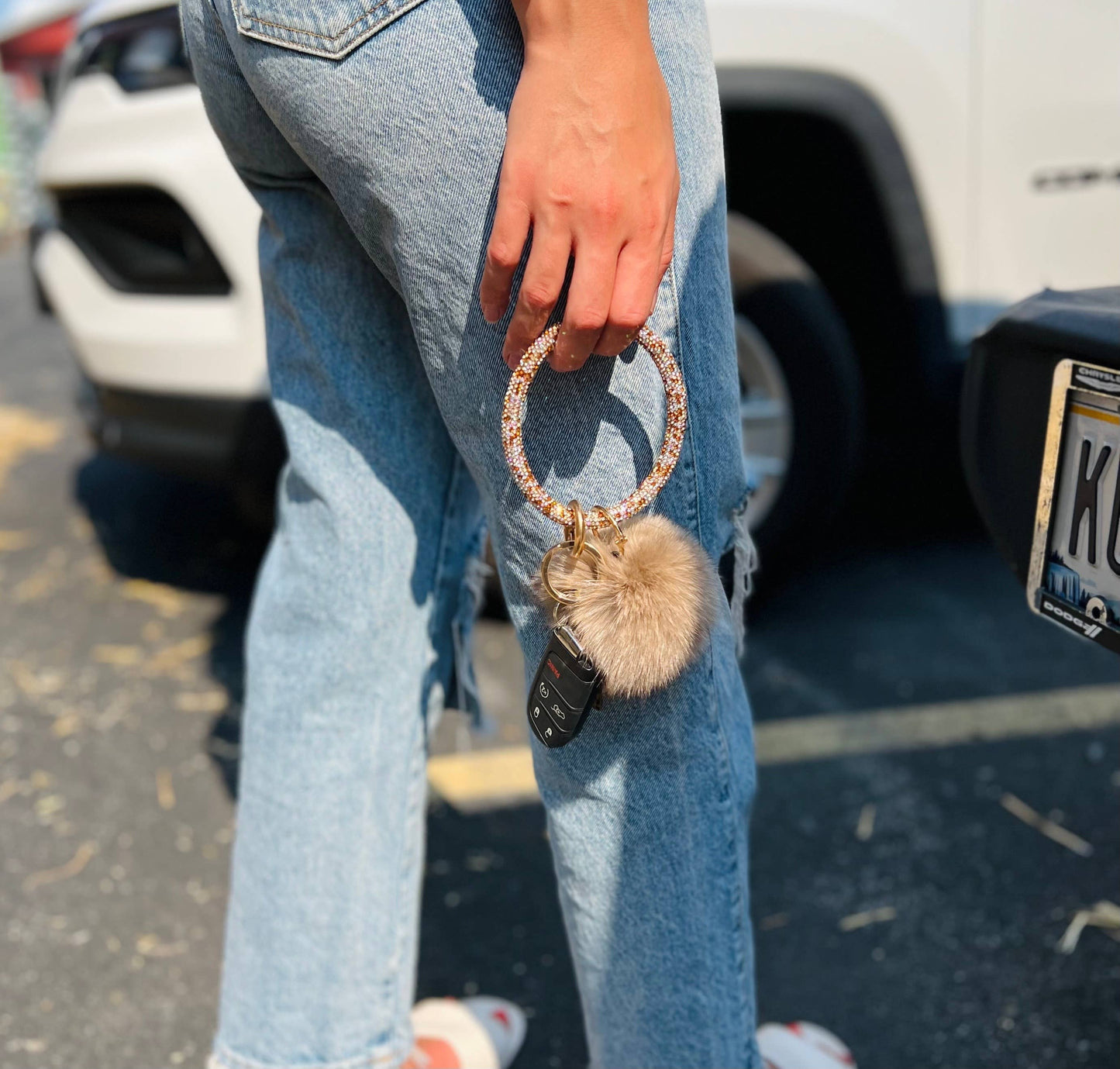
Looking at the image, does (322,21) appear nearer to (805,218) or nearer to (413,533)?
(413,533)

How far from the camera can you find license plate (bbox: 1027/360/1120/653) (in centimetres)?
80

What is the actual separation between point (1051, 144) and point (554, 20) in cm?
171

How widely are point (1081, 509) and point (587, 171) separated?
0.46m

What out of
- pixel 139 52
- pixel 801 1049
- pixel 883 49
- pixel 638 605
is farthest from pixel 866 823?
pixel 139 52

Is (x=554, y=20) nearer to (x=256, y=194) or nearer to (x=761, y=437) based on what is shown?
(x=256, y=194)

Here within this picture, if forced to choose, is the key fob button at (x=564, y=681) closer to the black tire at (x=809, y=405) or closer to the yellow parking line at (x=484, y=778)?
the yellow parking line at (x=484, y=778)

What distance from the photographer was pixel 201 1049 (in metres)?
1.38

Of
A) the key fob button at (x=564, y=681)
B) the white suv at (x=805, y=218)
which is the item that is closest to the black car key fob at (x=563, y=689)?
the key fob button at (x=564, y=681)

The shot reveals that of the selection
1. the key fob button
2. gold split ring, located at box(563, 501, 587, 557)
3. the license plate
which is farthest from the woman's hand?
the license plate

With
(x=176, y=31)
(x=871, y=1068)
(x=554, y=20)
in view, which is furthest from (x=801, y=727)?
(x=176, y=31)

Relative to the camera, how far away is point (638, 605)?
2.62 feet

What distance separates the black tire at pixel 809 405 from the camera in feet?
A: 7.29

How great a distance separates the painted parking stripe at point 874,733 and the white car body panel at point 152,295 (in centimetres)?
82

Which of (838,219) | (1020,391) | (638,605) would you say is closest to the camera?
(638,605)
